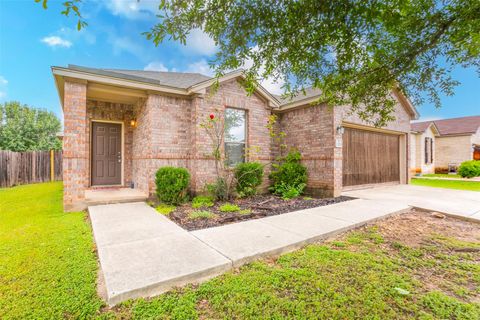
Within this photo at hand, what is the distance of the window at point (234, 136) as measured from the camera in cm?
714

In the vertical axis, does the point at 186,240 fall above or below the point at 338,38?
below

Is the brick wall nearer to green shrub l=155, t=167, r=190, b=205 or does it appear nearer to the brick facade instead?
the brick facade

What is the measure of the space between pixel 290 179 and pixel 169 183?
12.7 ft

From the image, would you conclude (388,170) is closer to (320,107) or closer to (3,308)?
(320,107)

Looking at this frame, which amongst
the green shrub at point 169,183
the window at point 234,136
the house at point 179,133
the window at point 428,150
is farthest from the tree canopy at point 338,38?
the window at point 428,150

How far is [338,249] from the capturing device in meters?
3.07

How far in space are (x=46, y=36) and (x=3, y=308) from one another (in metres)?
15.3

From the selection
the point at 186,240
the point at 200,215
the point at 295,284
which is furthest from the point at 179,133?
the point at 295,284

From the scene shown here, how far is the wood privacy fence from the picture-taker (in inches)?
380

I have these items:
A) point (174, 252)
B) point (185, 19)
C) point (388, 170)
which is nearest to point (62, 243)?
point (174, 252)

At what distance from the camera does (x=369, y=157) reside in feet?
28.8

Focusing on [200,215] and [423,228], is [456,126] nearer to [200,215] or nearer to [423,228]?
[423,228]

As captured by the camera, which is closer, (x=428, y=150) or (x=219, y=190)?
(x=219, y=190)

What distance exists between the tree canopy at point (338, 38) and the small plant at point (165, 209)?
3.43 meters
